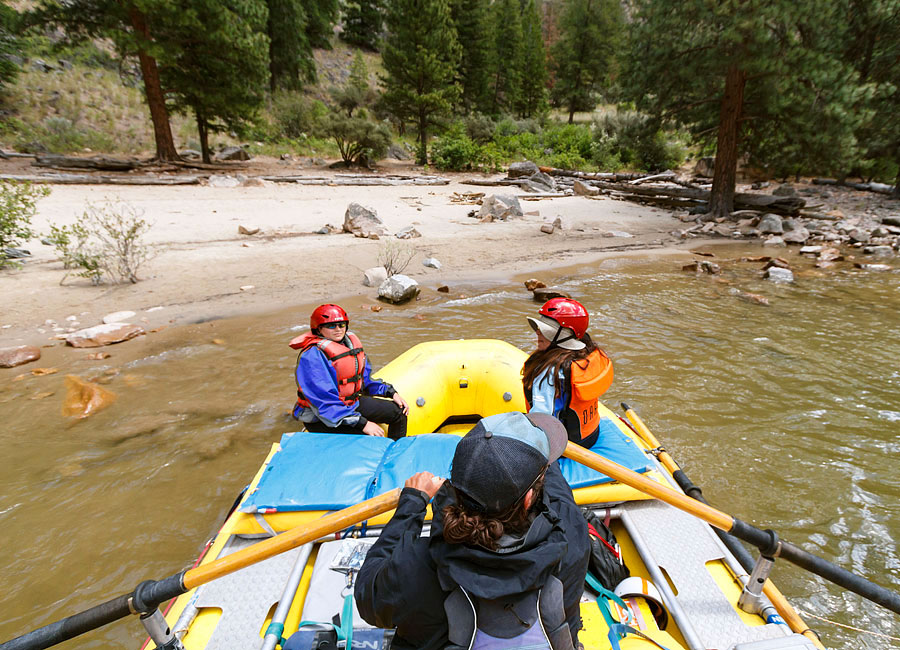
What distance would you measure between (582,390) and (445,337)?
4029 mm

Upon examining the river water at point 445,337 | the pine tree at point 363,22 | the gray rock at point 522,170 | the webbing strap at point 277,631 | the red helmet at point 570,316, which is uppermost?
the pine tree at point 363,22

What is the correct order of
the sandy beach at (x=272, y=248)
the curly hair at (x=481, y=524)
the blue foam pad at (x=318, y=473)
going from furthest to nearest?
the sandy beach at (x=272, y=248)
the blue foam pad at (x=318, y=473)
the curly hair at (x=481, y=524)

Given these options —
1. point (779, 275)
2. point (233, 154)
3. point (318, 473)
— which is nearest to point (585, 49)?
point (233, 154)

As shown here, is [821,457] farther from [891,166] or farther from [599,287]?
[891,166]

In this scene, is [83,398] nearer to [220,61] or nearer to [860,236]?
[220,61]

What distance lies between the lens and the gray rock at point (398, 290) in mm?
7410

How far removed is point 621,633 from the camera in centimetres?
177

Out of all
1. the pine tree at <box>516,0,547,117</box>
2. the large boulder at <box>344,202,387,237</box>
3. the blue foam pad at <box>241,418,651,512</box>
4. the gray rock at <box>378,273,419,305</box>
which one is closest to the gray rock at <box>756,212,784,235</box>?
the large boulder at <box>344,202,387,237</box>

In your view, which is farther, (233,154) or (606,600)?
(233,154)

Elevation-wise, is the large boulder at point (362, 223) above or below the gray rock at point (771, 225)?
above

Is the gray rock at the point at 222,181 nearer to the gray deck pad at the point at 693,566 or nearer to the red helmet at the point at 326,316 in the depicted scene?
the red helmet at the point at 326,316

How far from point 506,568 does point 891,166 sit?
76.6 feet

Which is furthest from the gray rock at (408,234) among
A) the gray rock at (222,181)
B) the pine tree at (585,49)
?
the pine tree at (585,49)

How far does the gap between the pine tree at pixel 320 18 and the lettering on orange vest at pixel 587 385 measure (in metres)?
34.8
